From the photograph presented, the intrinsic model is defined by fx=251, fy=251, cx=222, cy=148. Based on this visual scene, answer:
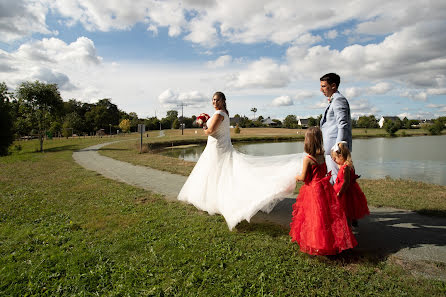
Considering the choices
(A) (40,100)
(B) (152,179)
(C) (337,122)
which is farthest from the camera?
(A) (40,100)

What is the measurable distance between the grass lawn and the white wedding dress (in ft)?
1.20

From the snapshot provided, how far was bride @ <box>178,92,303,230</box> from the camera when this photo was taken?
4309 mm

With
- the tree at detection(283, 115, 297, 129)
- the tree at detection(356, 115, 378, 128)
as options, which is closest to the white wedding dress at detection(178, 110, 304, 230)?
the tree at detection(356, 115, 378, 128)

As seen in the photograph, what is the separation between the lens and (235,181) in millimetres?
4762

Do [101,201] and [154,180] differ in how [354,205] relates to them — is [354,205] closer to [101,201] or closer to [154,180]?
[101,201]

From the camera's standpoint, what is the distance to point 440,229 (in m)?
4.31

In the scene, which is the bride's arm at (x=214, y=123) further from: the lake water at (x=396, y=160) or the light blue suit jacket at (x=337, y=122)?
the lake water at (x=396, y=160)

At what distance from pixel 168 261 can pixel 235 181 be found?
73.5 inches

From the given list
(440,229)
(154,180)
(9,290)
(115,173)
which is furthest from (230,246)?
(115,173)

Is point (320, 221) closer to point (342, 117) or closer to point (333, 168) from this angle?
point (333, 168)

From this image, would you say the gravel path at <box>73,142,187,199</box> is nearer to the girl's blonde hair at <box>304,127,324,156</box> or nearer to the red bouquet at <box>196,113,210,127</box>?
the red bouquet at <box>196,113,210,127</box>

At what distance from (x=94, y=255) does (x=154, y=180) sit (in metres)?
5.53

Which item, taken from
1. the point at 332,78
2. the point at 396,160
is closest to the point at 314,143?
the point at 332,78

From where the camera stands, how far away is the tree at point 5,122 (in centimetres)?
2275
